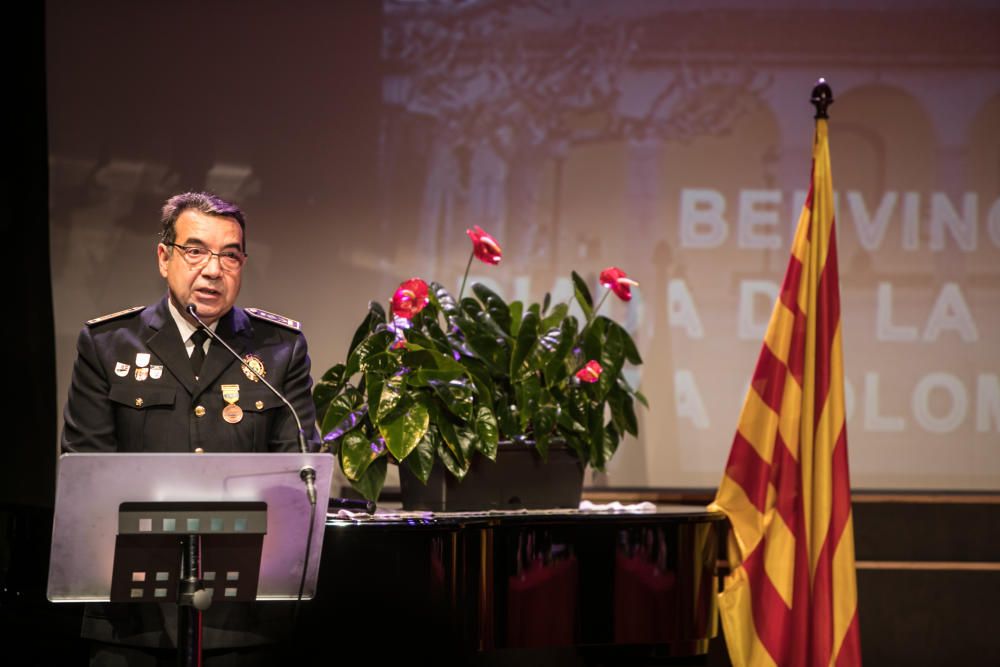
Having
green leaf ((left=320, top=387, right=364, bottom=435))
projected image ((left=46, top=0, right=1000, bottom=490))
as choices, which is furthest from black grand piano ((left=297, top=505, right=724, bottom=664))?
projected image ((left=46, top=0, right=1000, bottom=490))

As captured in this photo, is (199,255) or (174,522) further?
(199,255)

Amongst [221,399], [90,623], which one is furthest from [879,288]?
[90,623]

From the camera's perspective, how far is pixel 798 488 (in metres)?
3.62

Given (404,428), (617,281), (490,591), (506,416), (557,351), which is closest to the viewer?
(490,591)

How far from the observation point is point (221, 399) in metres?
2.56

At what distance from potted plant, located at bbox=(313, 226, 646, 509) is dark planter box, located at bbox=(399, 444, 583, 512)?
1 cm

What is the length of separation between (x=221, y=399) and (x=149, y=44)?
235 cm

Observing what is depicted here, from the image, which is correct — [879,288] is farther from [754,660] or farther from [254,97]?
[254,97]

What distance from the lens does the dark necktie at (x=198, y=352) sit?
Answer: 2576mm

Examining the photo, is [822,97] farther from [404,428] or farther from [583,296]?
[404,428]

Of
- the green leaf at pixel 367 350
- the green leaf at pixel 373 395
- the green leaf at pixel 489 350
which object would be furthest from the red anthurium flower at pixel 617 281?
the green leaf at pixel 373 395

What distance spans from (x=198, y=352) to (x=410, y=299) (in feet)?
2.92

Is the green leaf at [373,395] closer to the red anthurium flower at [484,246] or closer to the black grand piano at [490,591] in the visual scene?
the black grand piano at [490,591]

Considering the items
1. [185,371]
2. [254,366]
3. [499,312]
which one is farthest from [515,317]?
[185,371]
